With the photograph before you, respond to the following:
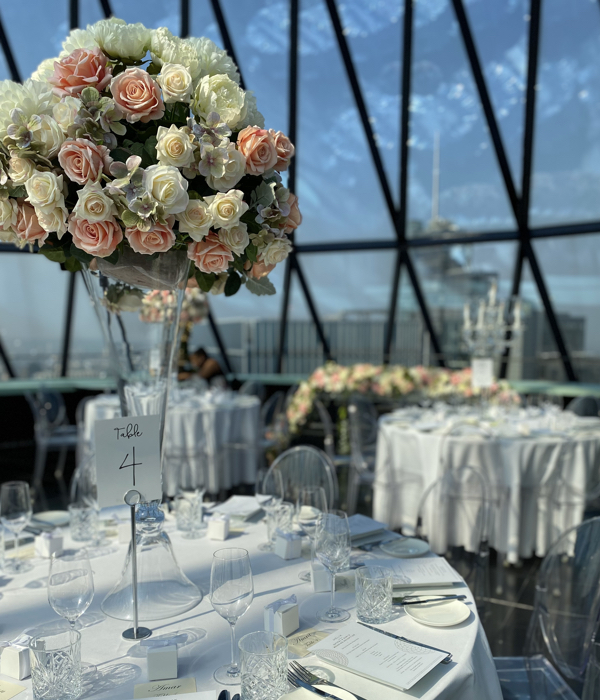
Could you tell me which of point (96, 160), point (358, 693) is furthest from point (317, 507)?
point (96, 160)

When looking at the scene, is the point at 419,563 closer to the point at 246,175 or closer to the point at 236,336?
the point at 246,175

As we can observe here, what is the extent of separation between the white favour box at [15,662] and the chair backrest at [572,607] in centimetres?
160

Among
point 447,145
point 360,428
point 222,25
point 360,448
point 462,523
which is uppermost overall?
point 222,25

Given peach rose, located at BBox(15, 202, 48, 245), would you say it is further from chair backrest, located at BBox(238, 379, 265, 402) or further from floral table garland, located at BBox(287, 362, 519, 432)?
chair backrest, located at BBox(238, 379, 265, 402)

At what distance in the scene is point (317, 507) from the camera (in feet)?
6.93

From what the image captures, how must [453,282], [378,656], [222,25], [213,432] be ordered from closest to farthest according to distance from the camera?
[378,656] → [213,432] → [222,25] → [453,282]

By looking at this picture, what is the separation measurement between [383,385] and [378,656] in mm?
4968

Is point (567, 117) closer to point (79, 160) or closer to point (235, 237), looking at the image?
point (235, 237)

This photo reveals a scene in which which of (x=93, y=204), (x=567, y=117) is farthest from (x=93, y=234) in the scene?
(x=567, y=117)

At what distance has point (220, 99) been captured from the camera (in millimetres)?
1394

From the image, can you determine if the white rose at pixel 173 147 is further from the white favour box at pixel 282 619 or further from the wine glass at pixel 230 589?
the white favour box at pixel 282 619

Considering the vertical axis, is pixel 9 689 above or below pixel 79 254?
below

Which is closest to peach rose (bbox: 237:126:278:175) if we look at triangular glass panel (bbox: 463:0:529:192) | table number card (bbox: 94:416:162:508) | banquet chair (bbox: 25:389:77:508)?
table number card (bbox: 94:416:162:508)

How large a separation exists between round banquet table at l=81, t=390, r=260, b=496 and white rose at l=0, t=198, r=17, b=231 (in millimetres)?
3945
